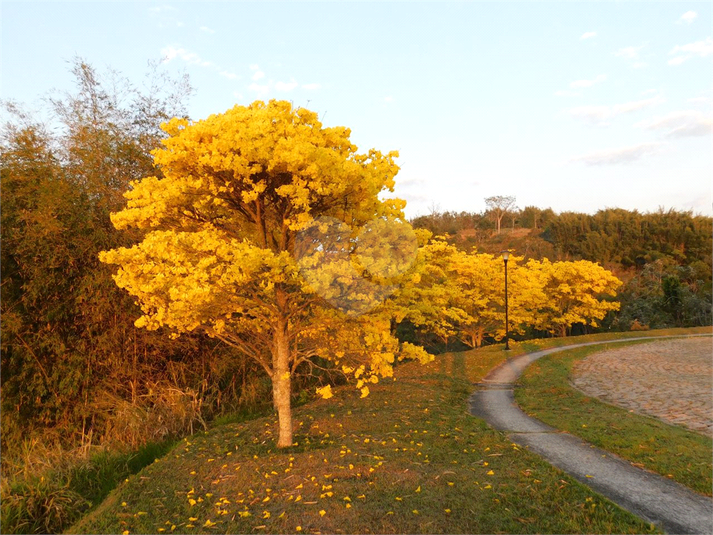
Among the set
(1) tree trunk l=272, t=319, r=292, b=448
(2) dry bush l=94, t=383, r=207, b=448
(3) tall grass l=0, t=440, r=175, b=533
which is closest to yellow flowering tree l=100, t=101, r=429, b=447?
(1) tree trunk l=272, t=319, r=292, b=448

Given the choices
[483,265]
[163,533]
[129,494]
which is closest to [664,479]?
[163,533]

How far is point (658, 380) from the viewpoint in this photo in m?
12.4

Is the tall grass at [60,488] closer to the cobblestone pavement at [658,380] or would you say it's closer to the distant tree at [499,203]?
the cobblestone pavement at [658,380]

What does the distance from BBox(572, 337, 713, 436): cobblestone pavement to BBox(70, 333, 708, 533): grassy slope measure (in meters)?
4.11

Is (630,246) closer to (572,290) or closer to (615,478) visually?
(572,290)

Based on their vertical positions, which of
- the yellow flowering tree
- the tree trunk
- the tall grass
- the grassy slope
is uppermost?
the yellow flowering tree

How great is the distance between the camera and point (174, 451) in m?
7.09

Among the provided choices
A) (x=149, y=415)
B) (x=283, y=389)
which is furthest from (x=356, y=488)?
(x=149, y=415)

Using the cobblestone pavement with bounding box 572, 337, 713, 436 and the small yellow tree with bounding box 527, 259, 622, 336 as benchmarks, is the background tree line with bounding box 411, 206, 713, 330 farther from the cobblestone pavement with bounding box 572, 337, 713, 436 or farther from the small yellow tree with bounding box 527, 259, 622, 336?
the cobblestone pavement with bounding box 572, 337, 713, 436

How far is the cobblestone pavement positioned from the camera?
360 inches

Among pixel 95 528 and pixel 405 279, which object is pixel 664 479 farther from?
pixel 95 528

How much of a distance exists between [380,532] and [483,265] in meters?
20.6

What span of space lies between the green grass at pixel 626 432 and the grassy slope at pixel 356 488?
1.51m

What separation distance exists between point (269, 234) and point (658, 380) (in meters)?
11.4
